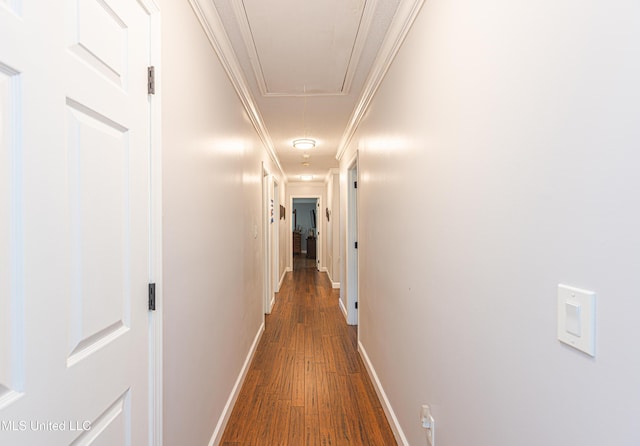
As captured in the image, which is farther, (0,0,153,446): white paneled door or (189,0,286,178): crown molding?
(189,0,286,178): crown molding

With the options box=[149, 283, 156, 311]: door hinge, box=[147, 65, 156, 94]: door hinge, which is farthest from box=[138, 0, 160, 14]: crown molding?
box=[149, 283, 156, 311]: door hinge

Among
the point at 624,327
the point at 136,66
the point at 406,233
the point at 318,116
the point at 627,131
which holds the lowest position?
the point at 624,327

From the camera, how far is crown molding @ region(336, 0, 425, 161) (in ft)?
4.95

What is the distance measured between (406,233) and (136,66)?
4.55 feet

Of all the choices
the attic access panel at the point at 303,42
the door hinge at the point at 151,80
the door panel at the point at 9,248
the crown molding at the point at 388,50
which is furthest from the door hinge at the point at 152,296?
the crown molding at the point at 388,50

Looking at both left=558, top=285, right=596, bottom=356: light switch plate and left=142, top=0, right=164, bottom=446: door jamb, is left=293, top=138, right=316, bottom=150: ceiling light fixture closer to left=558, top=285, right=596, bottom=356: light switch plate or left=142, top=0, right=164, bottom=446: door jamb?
left=142, top=0, right=164, bottom=446: door jamb

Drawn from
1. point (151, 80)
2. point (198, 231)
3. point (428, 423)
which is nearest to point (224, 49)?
point (151, 80)

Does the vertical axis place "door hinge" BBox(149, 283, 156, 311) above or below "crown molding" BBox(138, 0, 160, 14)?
below

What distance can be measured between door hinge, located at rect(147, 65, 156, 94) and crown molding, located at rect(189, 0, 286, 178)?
0.59m

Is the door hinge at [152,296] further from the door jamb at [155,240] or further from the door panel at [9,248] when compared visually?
the door panel at [9,248]

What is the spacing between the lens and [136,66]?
0.97 meters

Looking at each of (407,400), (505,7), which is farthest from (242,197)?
(505,7)

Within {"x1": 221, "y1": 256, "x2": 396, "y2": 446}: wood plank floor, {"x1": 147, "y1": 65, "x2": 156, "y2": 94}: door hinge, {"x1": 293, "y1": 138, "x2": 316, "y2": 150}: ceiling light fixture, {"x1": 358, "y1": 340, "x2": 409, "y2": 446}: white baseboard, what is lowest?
{"x1": 221, "y1": 256, "x2": 396, "y2": 446}: wood plank floor

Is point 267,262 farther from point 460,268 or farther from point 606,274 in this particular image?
point 606,274
